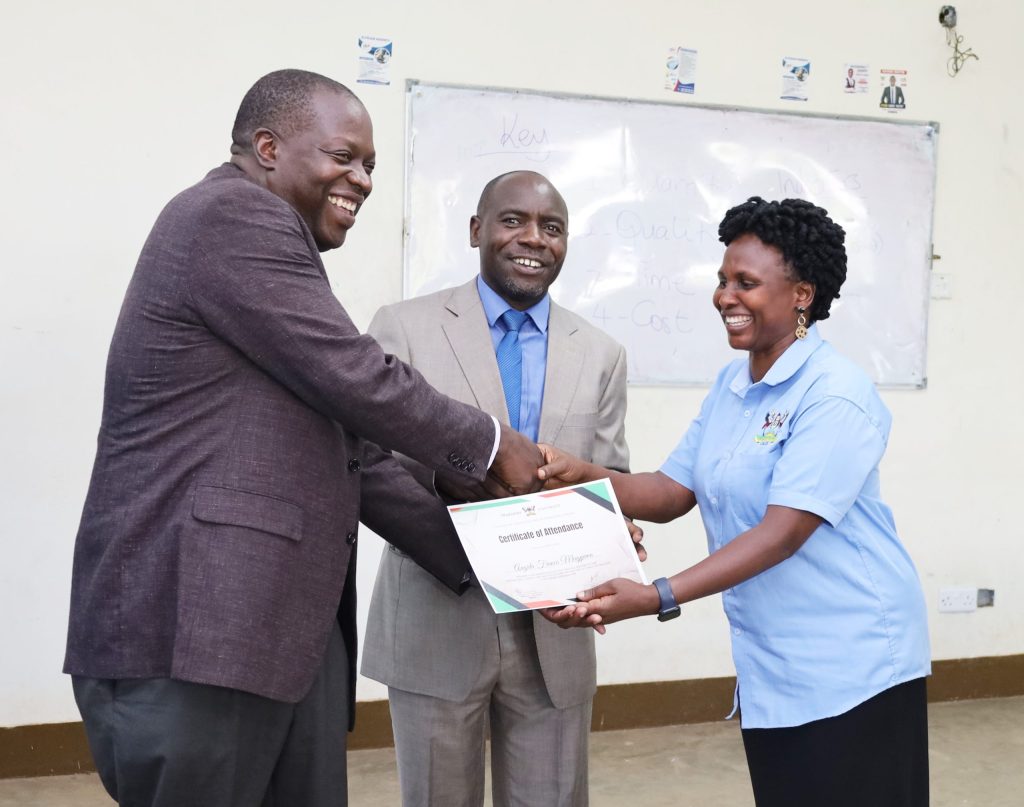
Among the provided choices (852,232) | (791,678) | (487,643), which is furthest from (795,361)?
(852,232)

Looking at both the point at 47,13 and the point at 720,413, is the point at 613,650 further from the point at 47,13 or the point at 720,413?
the point at 47,13

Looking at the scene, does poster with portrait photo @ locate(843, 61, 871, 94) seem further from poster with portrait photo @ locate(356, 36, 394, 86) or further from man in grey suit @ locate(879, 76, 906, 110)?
poster with portrait photo @ locate(356, 36, 394, 86)

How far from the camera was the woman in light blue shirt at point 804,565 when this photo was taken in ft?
6.13

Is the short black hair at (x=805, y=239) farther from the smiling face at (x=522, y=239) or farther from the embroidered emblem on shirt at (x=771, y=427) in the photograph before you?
the smiling face at (x=522, y=239)

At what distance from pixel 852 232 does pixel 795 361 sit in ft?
8.39

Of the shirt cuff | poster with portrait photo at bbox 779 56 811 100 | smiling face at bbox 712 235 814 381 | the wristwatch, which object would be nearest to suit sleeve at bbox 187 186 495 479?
the shirt cuff

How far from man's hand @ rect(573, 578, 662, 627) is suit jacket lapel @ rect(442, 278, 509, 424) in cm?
44

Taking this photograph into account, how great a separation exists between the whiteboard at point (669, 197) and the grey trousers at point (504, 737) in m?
1.94

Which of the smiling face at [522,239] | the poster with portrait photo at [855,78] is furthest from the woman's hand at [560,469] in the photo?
the poster with portrait photo at [855,78]

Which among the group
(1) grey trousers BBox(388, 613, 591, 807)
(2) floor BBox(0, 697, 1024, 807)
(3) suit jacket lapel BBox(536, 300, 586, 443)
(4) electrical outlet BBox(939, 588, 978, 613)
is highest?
(3) suit jacket lapel BBox(536, 300, 586, 443)

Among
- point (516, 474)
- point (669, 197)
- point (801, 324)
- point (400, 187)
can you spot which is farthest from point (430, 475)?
point (669, 197)

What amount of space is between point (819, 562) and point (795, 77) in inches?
112

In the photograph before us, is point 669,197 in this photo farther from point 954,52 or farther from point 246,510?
point 246,510

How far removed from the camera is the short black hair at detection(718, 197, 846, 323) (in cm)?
200
